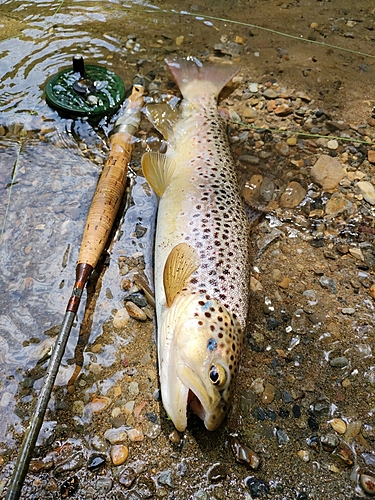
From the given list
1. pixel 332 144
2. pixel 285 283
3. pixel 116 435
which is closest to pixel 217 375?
pixel 116 435

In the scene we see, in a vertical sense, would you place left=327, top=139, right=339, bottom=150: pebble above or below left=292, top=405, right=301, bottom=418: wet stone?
above

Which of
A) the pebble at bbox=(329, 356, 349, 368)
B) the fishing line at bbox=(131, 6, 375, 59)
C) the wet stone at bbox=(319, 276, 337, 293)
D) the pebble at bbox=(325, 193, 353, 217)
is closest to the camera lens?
the pebble at bbox=(329, 356, 349, 368)

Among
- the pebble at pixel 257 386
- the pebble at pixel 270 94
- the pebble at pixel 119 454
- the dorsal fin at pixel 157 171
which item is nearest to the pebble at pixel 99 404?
the pebble at pixel 119 454

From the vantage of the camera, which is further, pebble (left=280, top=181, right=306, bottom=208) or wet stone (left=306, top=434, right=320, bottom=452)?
pebble (left=280, top=181, right=306, bottom=208)

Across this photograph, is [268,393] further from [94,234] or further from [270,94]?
[270,94]

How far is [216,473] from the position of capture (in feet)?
9.37

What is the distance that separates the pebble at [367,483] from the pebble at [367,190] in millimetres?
2689

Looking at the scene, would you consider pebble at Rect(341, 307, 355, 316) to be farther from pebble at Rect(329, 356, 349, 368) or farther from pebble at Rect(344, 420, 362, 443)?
pebble at Rect(344, 420, 362, 443)

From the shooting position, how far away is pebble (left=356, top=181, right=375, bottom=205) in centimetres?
449

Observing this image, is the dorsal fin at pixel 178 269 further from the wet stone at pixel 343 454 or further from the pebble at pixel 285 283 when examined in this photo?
the wet stone at pixel 343 454

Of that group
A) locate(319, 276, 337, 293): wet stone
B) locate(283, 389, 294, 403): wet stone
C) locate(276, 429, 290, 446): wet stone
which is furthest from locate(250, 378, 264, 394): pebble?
locate(319, 276, 337, 293): wet stone

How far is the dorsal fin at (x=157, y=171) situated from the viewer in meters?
4.14

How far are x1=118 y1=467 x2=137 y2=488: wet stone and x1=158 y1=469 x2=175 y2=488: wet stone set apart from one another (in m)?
0.17

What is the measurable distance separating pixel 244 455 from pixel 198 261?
144cm
